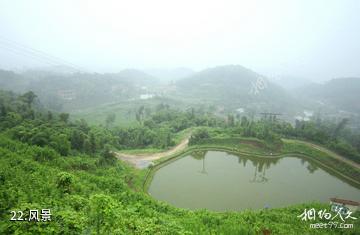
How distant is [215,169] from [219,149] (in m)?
7.73

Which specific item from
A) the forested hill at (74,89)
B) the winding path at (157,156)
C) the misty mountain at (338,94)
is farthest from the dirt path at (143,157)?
the misty mountain at (338,94)

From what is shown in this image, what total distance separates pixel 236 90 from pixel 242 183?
103 metres

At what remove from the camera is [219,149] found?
36.5 metres

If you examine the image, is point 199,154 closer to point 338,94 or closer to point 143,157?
point 143,157

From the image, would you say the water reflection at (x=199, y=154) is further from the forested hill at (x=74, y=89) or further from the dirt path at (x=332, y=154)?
the forested hill at (x=74, y=89)

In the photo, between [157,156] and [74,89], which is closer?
[157,156]

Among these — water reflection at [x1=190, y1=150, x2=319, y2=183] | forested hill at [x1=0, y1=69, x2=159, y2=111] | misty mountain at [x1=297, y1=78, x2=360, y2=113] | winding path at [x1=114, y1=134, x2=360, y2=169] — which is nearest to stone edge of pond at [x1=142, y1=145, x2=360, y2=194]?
water reflection at [x1=190, y1=150, x2=319, y2=183]

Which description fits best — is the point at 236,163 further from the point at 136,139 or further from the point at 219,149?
the point at 136,139

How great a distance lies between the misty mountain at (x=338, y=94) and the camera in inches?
4846

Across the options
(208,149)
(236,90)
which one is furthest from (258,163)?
(236,90)

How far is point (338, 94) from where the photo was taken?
5482 inches

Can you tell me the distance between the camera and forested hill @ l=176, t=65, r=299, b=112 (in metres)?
111

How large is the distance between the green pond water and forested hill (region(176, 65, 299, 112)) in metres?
74.2

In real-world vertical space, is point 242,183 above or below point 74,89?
below
